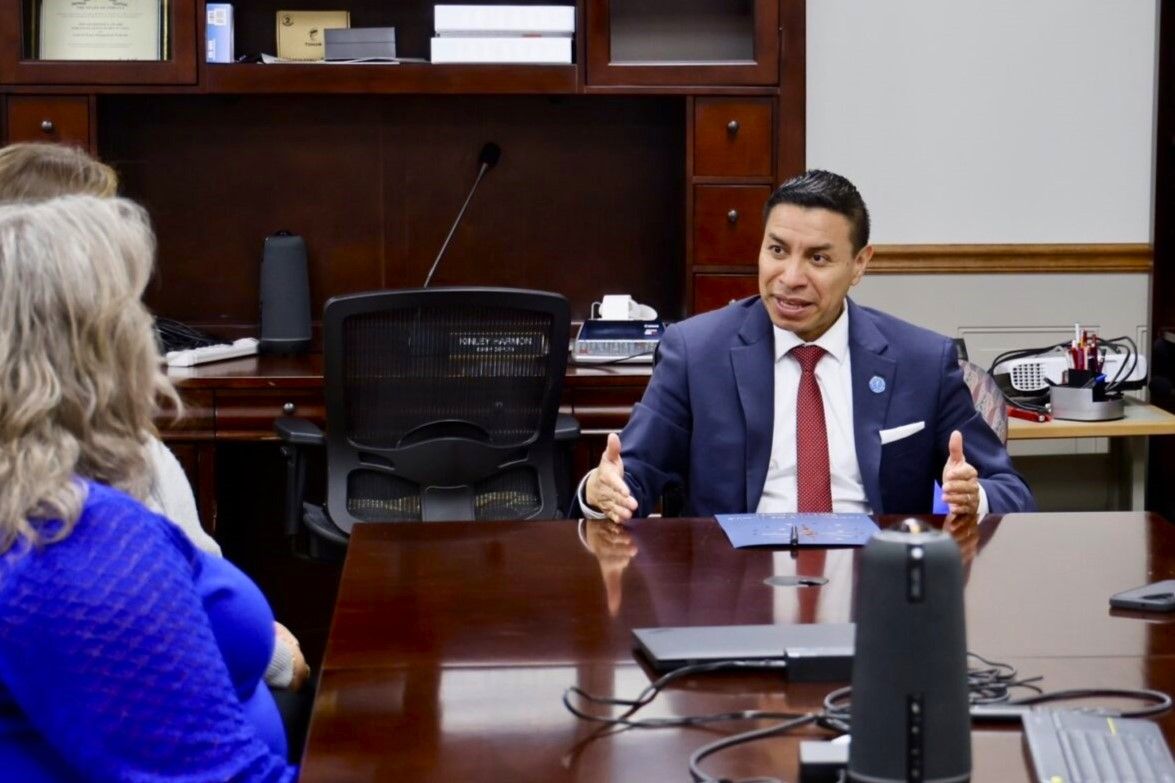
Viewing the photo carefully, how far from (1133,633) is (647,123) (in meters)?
2.65

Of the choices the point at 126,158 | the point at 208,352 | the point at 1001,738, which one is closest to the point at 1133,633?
the point at 1001,738

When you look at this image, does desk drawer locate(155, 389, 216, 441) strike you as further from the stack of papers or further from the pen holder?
the pen holder

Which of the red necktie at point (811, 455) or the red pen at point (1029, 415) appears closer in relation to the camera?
the red necktie at point (811, 455)

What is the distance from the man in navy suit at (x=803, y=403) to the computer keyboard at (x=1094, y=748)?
116 centimetres

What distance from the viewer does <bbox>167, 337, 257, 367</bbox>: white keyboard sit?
3.78m

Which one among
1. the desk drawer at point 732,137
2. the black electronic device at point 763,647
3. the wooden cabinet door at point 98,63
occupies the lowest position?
the black electronic device at point 763,647

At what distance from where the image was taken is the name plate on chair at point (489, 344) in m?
3.28

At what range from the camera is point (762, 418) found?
2.64m

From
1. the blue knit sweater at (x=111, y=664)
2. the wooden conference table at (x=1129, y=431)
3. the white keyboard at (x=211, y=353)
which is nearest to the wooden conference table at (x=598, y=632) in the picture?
the blue knit sweater at (x=111, y=664)

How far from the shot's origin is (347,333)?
3.21 metres

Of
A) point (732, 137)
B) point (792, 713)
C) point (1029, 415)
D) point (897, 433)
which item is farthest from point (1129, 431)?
point (792, 713)

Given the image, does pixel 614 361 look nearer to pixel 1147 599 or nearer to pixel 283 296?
pixel 283 296

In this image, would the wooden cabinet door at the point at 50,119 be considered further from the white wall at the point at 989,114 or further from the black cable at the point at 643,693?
the black cable at the point at 643,693

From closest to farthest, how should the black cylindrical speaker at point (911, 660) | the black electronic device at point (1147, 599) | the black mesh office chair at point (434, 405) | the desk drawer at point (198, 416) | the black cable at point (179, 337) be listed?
the black cylindrical speaker at point (911, 660) < the black electronic device at point (1147, 599) < the black mesh office chair at point (434, 405) < the desk drawer at point (198, 416) < the black cable at point (179, 337)
